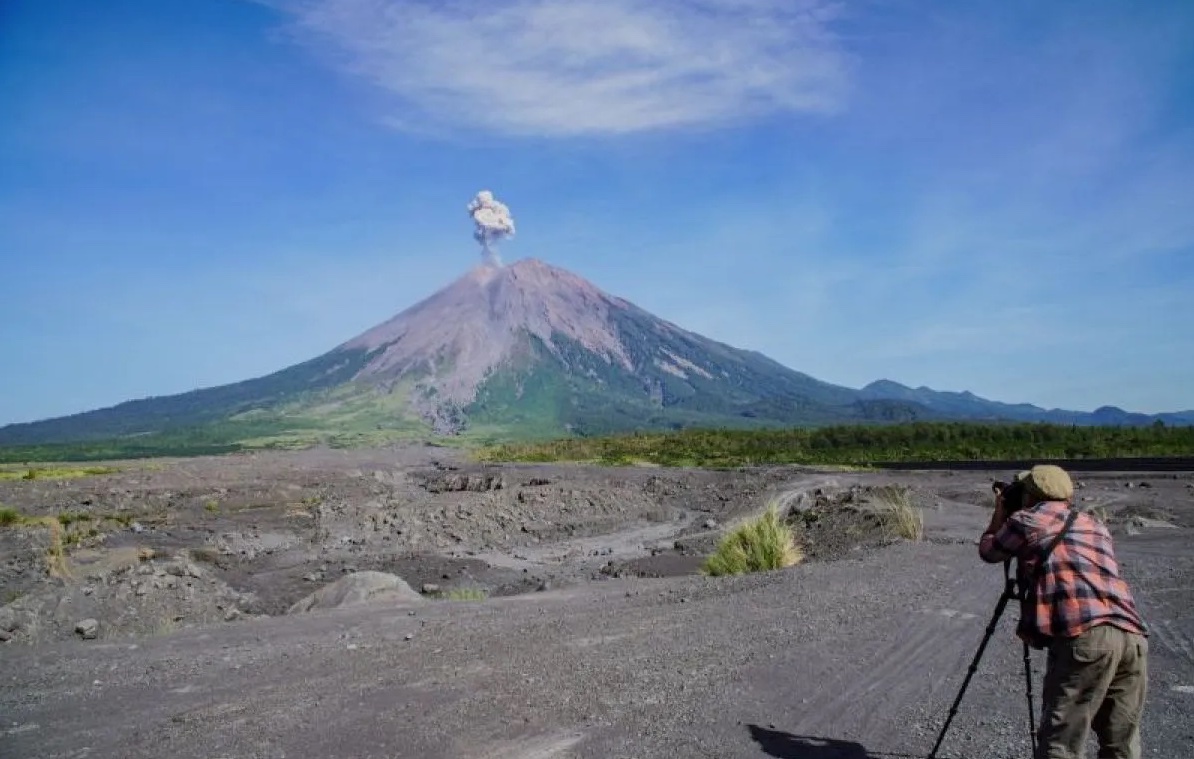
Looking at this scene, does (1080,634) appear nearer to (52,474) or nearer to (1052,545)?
(1052,545)

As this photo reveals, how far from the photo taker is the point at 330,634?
10.6 metres

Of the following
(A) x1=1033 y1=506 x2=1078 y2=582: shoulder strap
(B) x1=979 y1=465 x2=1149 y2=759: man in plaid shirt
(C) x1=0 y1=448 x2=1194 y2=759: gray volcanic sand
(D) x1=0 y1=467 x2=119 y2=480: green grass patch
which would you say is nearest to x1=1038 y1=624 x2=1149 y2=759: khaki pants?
(B) x1=979 y1=465 x2=1149 y2=759: man in plaid shirt

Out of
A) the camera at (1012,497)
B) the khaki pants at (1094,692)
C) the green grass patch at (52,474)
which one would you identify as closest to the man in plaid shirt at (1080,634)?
the khaki pants at (1094,692)

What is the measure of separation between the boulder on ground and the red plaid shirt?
34.3ft

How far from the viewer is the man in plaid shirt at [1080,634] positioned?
4.34 m

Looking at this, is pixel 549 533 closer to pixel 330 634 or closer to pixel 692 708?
pixel 330 634

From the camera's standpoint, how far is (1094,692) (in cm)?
436

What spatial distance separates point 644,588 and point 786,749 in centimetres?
818

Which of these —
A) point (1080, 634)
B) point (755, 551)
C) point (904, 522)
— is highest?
point (1080, 634)

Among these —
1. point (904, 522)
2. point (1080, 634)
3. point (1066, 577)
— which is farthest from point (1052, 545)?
point (904, 522)

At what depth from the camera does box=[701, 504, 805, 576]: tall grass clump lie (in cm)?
1449

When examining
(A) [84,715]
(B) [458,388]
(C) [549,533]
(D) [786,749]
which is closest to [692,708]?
(D) [786,749]

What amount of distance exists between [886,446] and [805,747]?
6045 cm

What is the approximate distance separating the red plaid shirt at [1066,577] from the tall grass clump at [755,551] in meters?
9.60
